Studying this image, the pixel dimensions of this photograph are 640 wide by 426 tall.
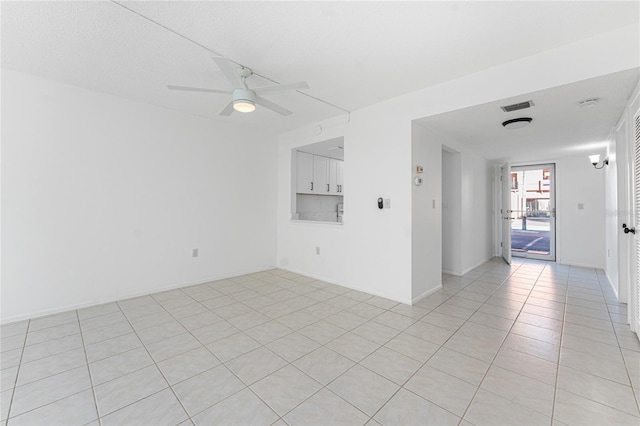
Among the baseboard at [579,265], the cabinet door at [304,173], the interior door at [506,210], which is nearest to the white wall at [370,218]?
the cabinet door at [304,173]

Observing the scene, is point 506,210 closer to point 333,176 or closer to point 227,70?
point 333,176

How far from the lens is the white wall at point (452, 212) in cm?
456

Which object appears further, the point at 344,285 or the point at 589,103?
the point at 344,285

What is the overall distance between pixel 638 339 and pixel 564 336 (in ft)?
1.94

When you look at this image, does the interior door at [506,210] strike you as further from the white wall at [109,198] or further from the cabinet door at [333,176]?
the white wall at [109,198]

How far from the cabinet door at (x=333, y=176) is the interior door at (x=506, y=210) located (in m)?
3.62

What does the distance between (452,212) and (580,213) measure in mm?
2990

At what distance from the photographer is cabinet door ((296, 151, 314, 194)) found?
17.1 ft

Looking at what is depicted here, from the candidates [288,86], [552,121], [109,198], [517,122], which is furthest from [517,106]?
[109,198]

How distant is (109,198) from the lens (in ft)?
11.0

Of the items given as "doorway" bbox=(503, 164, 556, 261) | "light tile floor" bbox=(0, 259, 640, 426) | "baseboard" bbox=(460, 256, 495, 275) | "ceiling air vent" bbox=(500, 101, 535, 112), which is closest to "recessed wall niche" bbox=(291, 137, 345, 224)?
"ceiling air vent" bbox=(500, 101, 535, 112)

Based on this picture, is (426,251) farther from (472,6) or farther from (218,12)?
(218,12)

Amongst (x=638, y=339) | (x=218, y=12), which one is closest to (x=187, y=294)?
(x=218, y=12)

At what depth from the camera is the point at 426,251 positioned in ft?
11.7
